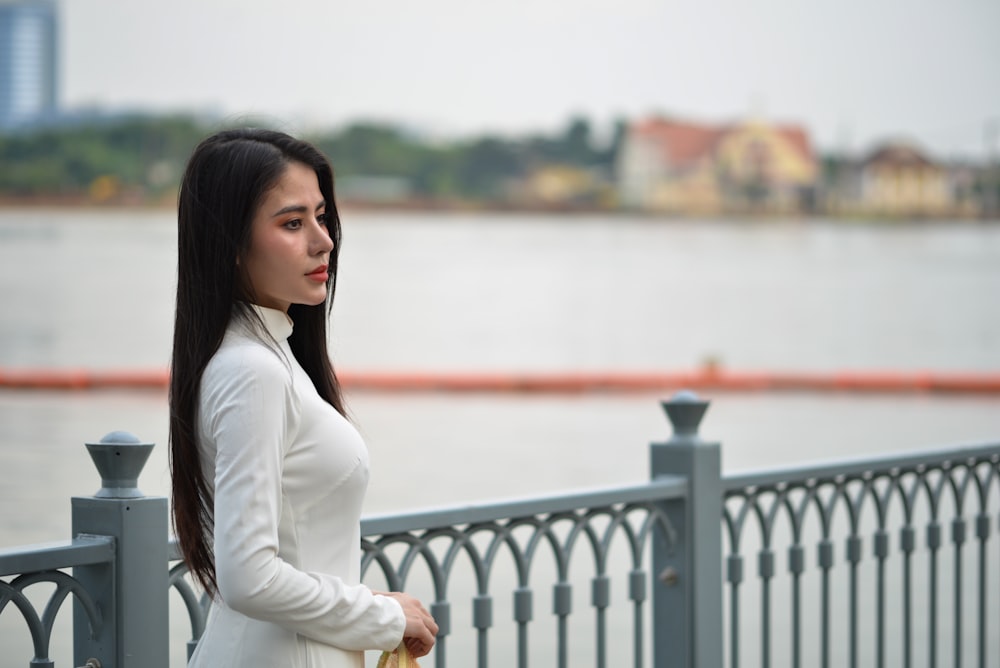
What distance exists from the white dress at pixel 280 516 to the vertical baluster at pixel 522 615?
2.92 ft

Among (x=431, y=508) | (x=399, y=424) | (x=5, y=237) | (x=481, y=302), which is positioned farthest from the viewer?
(x=481, y=302)

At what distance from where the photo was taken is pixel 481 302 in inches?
2995

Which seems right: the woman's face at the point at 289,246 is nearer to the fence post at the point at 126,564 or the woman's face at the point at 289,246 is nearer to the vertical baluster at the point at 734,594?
the fence post at the point at 126,564

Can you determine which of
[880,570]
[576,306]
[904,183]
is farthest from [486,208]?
[880,570]

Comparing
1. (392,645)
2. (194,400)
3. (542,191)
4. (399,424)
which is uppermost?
(542,191)

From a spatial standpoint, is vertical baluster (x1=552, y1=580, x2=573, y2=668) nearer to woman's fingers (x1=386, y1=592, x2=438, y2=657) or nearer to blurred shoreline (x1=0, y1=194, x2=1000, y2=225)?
woman's fingers (x1=386, y1=592, x2=438, y2=657)

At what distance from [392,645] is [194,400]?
1.25 ft

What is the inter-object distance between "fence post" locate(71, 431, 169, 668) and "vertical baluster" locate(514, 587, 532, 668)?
2.61ft

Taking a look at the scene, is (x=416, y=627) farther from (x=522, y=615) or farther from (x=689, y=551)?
(x=689, y=551)

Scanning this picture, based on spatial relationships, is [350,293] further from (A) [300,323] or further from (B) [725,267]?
(A) [300,323]

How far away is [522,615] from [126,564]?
0.91m

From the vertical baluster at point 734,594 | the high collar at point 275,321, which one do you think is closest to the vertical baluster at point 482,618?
the vertical baluster at point 734,594

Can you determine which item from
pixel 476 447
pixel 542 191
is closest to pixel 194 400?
pixel 476 447

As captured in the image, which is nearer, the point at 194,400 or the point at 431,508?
the point at 194,400
